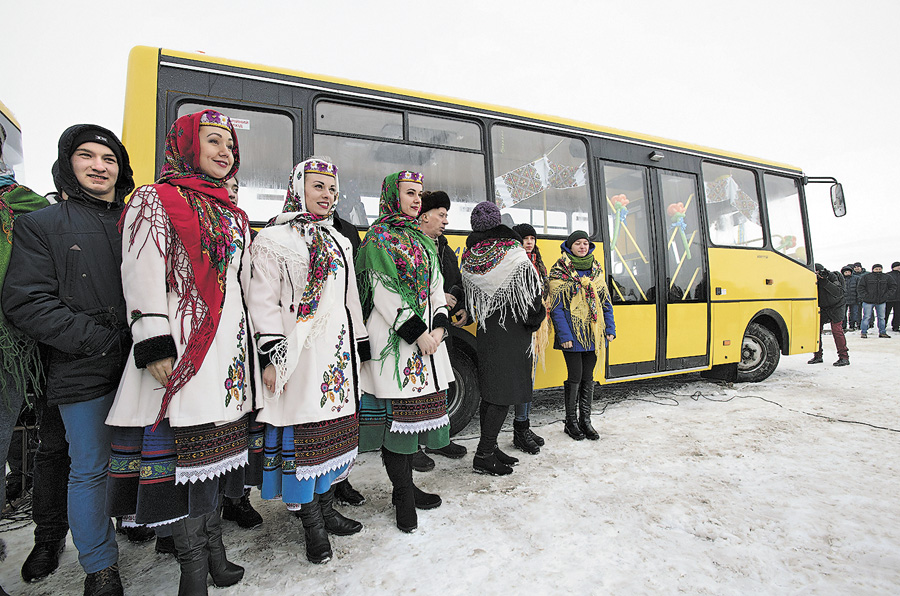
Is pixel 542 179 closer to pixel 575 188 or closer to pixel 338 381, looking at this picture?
pixel 575 188

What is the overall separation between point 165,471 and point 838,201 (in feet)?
27.0

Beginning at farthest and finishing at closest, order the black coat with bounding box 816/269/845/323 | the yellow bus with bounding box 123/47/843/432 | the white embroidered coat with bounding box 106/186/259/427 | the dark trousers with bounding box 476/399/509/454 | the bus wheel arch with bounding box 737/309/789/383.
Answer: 1. the black coat with bounding box 816/269/845/323
2. the bus wheel arch with bounding box 737/309/789/383
3. the yellow bus with bounding box 123/47/843/432
4. the dark trousers with bounding box 476/399/509/454
5. the white embroidered coat with bounding box 106/186/259/427

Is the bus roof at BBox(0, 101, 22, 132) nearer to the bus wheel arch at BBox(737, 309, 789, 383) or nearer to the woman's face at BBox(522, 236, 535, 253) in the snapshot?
the woman's face at BBox(522, 236, 535, 253)

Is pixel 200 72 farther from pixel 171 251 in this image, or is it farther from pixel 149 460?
pixel 149 460

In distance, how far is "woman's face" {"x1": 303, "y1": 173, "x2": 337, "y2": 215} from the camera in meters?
2.10

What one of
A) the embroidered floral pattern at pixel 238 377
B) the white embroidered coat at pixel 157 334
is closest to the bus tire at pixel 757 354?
the embroidered floral pattern at pixel 238 377

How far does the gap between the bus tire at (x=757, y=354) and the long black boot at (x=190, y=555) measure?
6.37m

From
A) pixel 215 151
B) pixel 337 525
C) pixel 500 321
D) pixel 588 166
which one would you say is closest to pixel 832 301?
pixel 588 166

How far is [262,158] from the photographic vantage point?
10.7 ft

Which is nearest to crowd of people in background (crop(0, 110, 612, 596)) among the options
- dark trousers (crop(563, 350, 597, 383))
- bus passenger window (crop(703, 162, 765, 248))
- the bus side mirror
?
dark trousers (crop(563, 350, 597, 383))

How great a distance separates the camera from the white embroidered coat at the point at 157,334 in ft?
5.20

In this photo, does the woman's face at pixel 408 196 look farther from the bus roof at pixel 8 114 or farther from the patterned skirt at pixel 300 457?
the bus roof at pixel 8 114

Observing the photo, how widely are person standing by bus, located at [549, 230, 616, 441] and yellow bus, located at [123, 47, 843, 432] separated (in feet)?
1.49

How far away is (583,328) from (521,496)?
5.05ft
